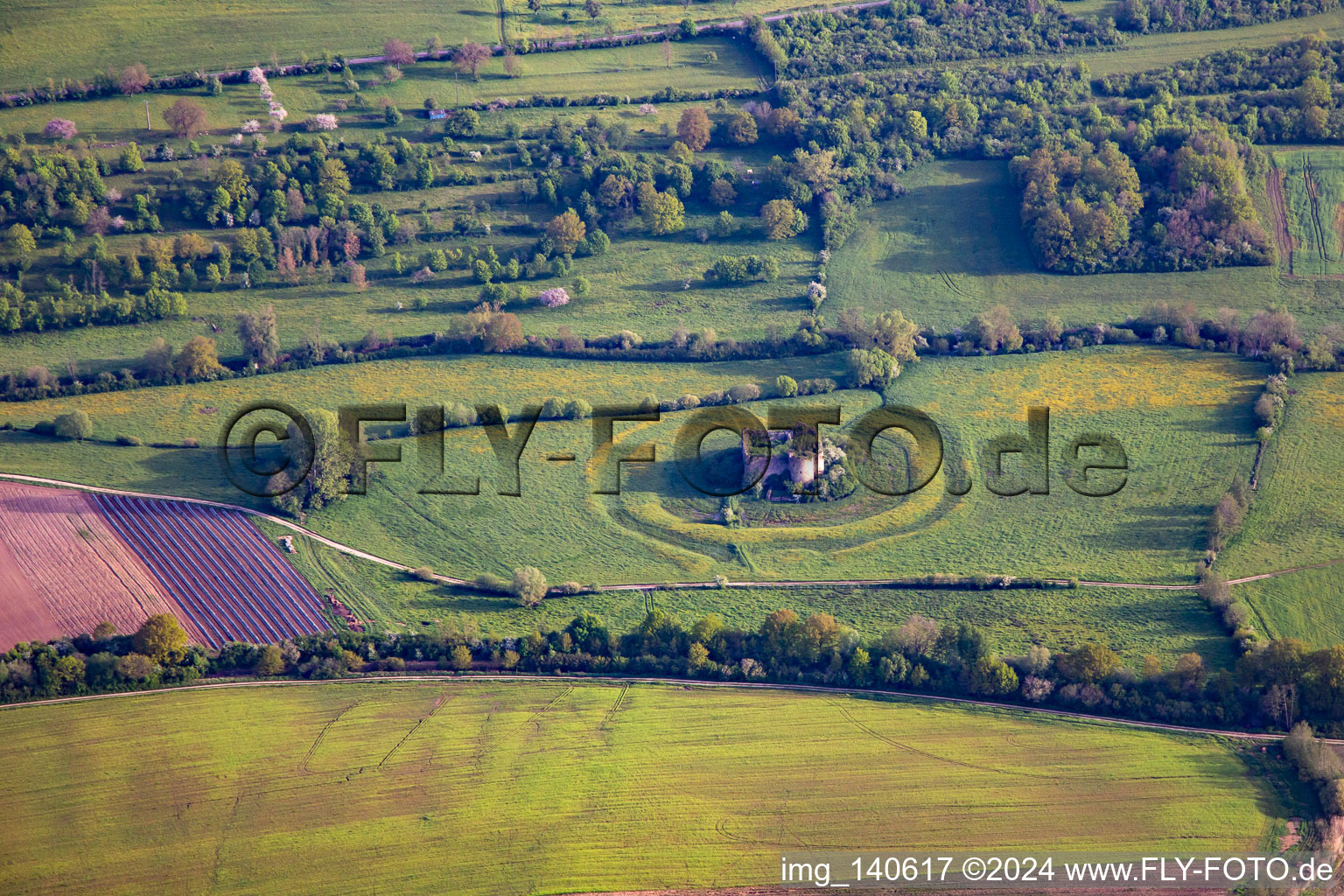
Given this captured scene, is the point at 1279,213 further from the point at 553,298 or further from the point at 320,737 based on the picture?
the point at 320,737

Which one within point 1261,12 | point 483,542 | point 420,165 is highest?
point 1261,12

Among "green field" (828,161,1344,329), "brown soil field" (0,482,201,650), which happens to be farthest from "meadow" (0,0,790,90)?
"brown soil field" (0,482,201,650)

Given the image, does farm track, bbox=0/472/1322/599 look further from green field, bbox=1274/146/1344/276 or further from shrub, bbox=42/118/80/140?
shrub, bbox=42/118/80/140

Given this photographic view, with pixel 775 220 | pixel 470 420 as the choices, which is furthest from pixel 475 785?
pixel 775 220

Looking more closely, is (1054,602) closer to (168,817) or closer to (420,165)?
(168,817)

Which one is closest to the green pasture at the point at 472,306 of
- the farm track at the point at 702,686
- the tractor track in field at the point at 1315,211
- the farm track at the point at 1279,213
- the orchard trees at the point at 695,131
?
the orchard trees at the point at 695,131

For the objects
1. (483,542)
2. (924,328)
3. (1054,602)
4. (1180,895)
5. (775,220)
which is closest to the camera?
(1180,895)

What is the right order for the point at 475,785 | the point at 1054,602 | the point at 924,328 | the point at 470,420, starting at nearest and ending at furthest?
the point at 475,785, the point at 1054,602, the point at 470,420, the point at 924,328
